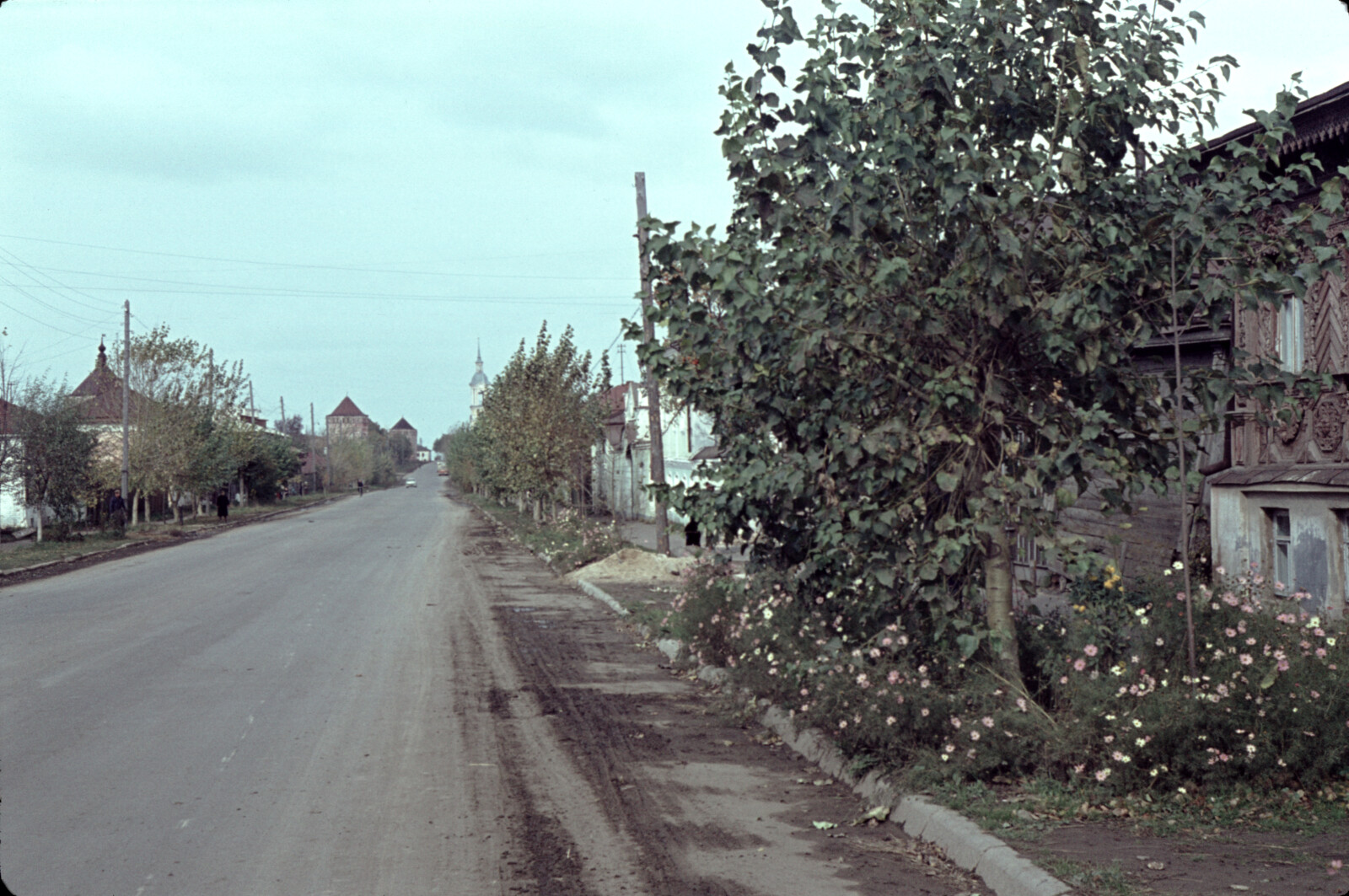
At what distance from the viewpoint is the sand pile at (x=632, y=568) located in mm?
21562

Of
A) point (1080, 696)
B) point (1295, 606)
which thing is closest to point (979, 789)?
point (1080, 696)

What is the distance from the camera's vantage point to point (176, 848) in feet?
18.4

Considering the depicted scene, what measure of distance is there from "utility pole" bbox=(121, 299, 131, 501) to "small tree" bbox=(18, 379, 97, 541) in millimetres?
2350

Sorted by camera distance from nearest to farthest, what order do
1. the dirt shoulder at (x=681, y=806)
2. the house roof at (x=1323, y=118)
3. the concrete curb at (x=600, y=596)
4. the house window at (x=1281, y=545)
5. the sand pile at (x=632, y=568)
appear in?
the dirt shoulder at (x=681, y=806)
the house roof at (x=1323, y=118)
the house window at (x=1281, y=545)
the concrete curb at (x=600, y=596)
the sand pile at (x=632, y=568)

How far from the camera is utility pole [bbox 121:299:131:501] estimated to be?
39.7 meters

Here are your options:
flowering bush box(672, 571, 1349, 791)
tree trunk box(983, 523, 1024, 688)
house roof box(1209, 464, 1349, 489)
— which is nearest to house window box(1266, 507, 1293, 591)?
house roof box(1209, 464, 1349, 489)

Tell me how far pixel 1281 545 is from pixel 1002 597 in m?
8.78

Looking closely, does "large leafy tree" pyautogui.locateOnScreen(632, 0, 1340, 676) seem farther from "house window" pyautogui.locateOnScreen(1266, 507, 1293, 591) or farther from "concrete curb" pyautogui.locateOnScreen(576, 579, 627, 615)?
"concrete curb" pyautogui.locateOnScreen(576, 579, 627, 615)

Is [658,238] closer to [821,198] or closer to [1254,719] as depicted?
[821,198]

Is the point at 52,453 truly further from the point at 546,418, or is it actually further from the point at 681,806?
the point at 681,806

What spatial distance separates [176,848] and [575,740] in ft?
10.4

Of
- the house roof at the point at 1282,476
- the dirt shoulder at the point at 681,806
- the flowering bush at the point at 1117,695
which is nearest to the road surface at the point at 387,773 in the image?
the dirt shoulder at the point at 681,806

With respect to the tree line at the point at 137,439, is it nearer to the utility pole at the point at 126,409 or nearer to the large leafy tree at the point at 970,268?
the utility pole at the point at 126,409

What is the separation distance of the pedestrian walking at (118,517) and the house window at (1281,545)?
3496cm
